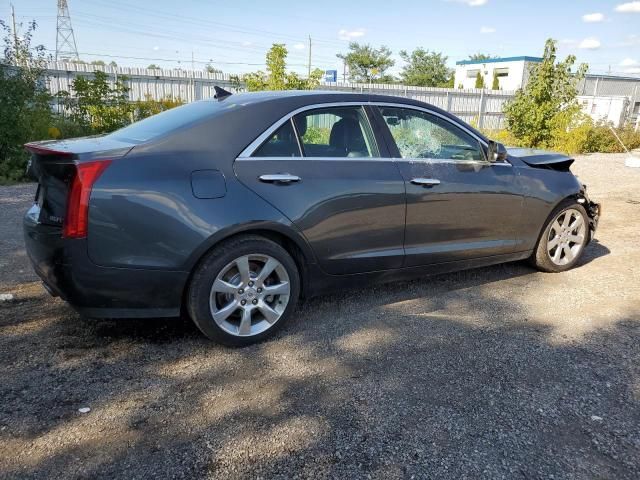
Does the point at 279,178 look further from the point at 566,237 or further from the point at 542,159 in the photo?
the point at 566,237

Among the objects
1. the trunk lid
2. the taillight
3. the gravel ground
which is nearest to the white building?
the gravel ground

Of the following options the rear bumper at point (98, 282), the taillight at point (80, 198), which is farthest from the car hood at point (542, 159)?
the taillight at point (80, 198)

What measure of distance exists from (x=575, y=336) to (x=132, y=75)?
1851cm

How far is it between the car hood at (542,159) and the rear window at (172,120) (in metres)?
2.82

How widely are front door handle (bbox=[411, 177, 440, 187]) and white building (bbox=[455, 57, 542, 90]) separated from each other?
148 feet

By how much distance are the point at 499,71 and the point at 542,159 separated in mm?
54243

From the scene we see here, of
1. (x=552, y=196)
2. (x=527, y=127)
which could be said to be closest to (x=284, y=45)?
(x=527, y=127)

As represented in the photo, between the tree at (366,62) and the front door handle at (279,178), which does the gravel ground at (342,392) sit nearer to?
the front door handle at (279,178)

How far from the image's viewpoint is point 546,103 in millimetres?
15438

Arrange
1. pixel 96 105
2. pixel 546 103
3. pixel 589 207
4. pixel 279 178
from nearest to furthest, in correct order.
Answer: pixel 279 178 < pixel 589 207 < pixel 96 105 < pixel 546 103

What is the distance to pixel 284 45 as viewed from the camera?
40.9 ft

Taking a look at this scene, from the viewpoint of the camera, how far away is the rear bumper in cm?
315

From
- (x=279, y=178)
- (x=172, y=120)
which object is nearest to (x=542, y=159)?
(x=279, y=178)

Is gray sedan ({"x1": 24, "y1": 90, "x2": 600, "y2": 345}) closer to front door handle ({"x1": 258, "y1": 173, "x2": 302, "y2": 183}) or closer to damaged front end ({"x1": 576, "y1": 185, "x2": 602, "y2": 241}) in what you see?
front door handle ({"x1": 258, "y1": 173, "x2": 302, "y2": 183})
